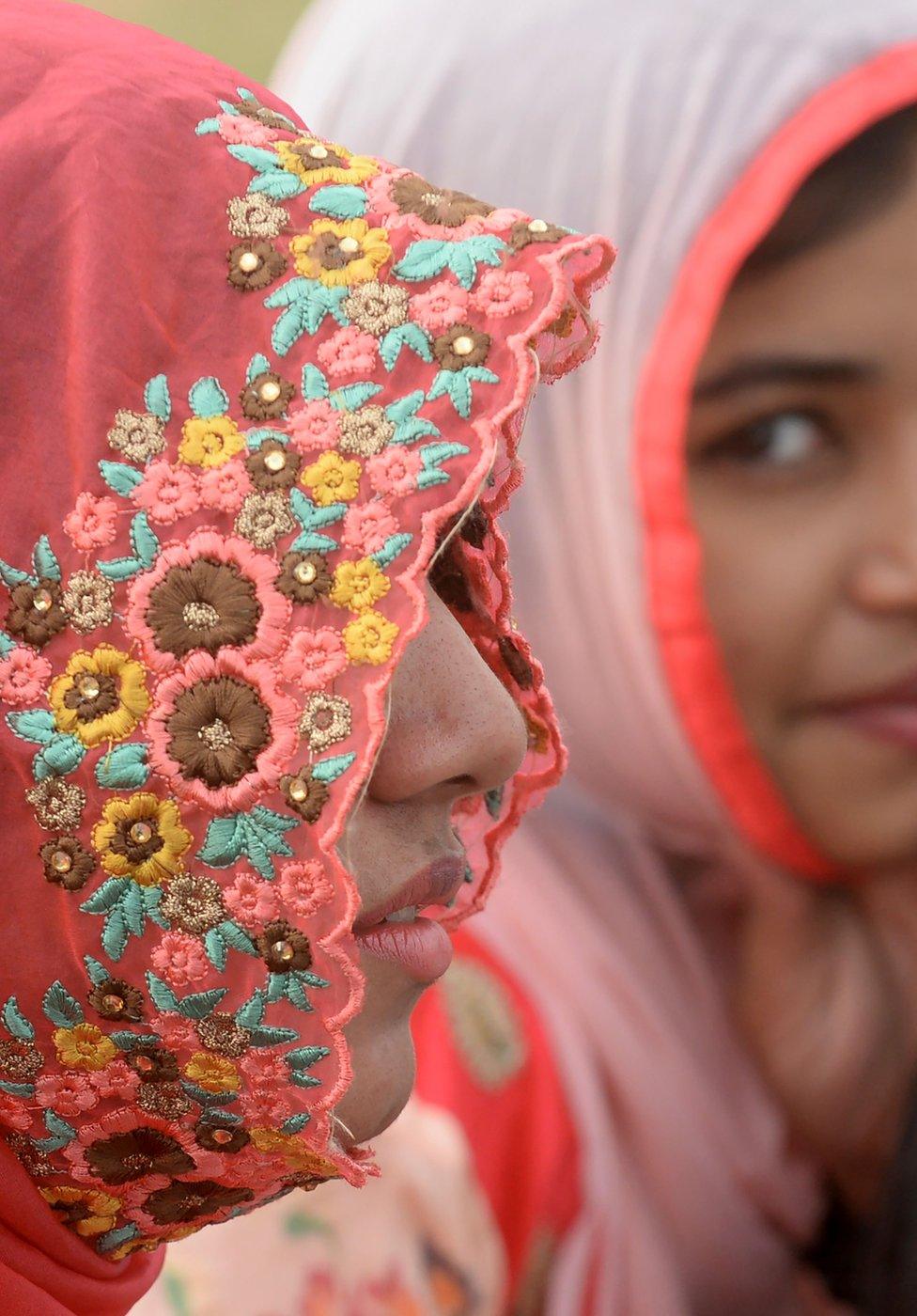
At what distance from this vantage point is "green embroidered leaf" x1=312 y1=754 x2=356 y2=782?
47 cm

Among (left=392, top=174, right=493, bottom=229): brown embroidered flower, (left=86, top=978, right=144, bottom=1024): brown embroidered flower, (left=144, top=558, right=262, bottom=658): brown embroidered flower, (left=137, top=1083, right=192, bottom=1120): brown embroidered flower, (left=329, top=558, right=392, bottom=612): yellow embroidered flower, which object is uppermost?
(left=392, top=174, right=493, bottom=229): brown embroidered flower

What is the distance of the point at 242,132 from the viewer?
0.54 m

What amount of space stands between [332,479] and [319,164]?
131mm

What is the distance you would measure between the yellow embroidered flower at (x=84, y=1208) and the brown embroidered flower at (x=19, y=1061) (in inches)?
2.3

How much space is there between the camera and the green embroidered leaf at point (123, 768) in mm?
488

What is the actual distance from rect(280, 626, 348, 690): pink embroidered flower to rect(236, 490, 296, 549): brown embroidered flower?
0.11 feet

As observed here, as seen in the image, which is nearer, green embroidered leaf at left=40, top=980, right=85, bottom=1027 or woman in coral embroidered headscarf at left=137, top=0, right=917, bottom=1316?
green embroidered leaf at left=40, top=980, right=85, bottom=1027

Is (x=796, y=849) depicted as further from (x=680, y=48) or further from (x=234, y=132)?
(x=234, y=132)

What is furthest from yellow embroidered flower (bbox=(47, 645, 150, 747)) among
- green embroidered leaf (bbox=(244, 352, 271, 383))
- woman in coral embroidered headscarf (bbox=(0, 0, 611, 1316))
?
green embroidered leaf (bbox=(244, 352, 271, 383))

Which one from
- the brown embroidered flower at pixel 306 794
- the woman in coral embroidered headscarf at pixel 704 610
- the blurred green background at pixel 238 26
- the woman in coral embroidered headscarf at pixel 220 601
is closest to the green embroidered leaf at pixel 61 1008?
the woman in coral embroidered headscarf at pixel 220 601

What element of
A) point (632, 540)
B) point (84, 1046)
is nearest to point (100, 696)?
point (84, 1046)

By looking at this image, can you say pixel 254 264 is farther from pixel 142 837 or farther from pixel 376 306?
pixel 142 837

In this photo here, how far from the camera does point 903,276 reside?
0.98 meters

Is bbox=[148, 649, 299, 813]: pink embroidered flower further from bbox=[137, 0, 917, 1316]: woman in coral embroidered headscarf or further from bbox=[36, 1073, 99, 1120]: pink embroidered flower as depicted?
bbox=[137, 0, 917, 1316]: woman in coral embroidered headscarf
